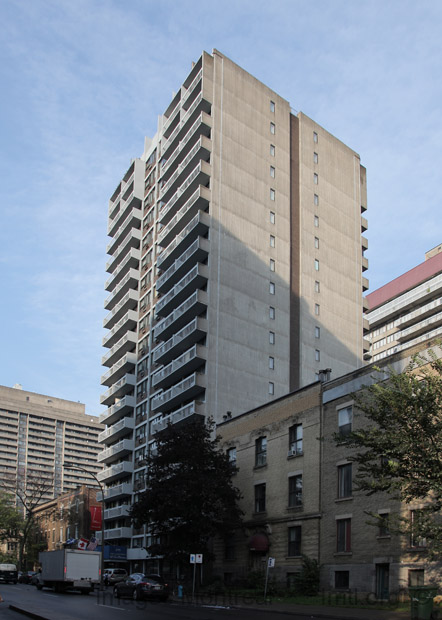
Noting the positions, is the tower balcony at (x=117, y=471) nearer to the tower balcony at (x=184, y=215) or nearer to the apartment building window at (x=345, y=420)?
the tower balcony at (x=184, y=215)

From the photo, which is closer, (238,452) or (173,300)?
(238,452)

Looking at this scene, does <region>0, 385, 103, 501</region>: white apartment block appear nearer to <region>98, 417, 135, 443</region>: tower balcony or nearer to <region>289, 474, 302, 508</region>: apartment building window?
<region>98, 417, 135, 443</region>: tower balcony

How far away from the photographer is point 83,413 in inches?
7810

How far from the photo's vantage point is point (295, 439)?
4016cm

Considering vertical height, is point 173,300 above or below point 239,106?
below

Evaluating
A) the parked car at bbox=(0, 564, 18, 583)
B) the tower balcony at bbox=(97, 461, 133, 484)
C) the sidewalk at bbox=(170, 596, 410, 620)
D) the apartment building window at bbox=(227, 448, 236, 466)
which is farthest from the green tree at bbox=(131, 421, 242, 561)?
the tower balcony at bbox=(97, 461, 133, 484)

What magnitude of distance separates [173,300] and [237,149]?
15.8 metres

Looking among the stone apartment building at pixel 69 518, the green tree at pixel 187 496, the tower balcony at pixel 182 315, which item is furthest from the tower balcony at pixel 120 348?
the green tree at pixel 187 496

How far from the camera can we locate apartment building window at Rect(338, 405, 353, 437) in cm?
3550

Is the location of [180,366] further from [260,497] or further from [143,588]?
[143,588]

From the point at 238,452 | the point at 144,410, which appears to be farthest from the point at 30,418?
the point at 238,452

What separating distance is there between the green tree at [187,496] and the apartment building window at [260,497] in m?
1.19

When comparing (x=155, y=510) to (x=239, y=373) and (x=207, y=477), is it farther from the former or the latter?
(x=239, y=373)

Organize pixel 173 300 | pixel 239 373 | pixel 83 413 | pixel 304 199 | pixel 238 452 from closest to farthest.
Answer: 1. pixel 238 452
2. pixel 239 373
3. pixel 173 300
4. pixel 304 199
5. pixel 83 413
